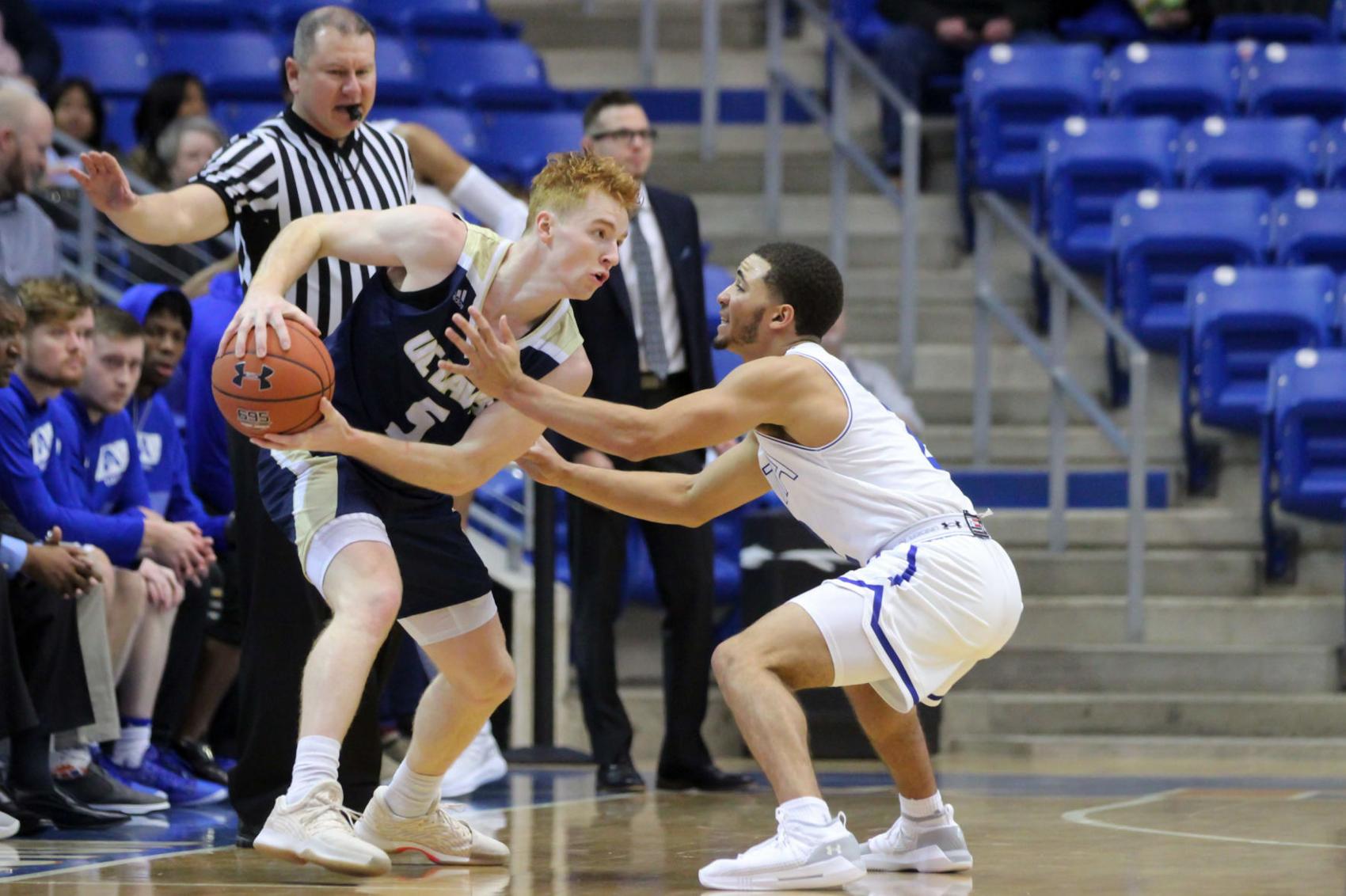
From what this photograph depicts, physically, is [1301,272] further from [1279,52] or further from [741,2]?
[741,2]

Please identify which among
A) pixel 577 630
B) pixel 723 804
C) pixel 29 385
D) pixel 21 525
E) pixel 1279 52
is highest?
pixel 1279 52

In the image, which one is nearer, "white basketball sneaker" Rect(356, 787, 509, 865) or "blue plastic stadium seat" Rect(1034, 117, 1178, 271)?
"white basketball sneaker" Rect(356, 787, 509, 865)

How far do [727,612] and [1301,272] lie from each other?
2937 millimetres

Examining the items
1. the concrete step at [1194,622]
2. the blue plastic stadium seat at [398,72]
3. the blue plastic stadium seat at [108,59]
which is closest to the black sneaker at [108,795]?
the concrete step at [1194,622]

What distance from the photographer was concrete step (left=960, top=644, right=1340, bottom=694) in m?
7.79

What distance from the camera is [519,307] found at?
4.33m

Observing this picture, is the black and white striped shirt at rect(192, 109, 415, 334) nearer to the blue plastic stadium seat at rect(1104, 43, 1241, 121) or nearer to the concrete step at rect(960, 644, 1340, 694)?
the concrete step at rect(960, 644, 1340, 694)

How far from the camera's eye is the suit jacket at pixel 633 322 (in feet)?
20.5

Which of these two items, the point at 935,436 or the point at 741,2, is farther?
the point at 741,2

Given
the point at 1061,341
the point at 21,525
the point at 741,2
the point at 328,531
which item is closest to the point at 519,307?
the point at 328,531

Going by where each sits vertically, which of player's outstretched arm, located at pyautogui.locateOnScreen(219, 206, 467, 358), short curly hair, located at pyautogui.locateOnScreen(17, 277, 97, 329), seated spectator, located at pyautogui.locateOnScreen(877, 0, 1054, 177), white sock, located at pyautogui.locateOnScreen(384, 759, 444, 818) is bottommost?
white sock, located at pyautogui.locateOnScreen(384, 759, 444, 818)

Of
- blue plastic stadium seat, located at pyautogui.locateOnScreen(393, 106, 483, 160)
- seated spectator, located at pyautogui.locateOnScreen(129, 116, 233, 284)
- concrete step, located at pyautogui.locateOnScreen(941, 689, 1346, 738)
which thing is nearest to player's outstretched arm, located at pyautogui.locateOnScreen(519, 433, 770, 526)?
concrete step, located at pyautogui.locateOnScreen(941, 689, 1346, 738)

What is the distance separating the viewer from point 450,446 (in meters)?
4.26

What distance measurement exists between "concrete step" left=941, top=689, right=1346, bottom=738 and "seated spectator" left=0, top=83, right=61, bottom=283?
367 cm
